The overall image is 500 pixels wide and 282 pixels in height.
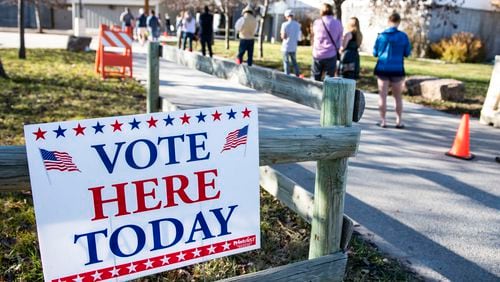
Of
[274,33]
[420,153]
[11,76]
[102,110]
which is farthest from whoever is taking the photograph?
[274,33]

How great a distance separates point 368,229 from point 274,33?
116 feet

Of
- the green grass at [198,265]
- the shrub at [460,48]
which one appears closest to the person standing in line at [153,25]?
the green grass at [198,265]

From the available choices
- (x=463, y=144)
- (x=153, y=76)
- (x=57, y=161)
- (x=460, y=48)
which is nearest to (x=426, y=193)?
(x=463, y=144)

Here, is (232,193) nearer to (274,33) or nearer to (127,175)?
(127,175)

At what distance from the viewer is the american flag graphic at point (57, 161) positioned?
178cm

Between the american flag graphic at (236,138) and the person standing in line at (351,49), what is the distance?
632 cm

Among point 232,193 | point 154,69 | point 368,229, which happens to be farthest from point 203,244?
point 154,69

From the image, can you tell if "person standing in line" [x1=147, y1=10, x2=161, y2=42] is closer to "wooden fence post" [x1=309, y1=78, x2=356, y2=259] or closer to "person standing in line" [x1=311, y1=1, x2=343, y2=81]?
"person standing in line" [x1=311, y1=1, x2=343, y2=81]

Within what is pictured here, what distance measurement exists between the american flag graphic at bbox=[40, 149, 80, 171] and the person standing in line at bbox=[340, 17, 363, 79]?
6.87m

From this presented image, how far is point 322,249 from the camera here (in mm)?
2596

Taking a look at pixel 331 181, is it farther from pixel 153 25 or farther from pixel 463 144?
pixel 153 25

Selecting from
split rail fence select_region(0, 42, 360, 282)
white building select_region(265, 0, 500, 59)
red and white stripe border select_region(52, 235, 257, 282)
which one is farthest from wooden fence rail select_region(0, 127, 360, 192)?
white building select_region(265, 0, 500, 59)

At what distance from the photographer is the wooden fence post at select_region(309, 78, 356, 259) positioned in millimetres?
2406

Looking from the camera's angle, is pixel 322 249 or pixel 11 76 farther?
pixel 11 76
